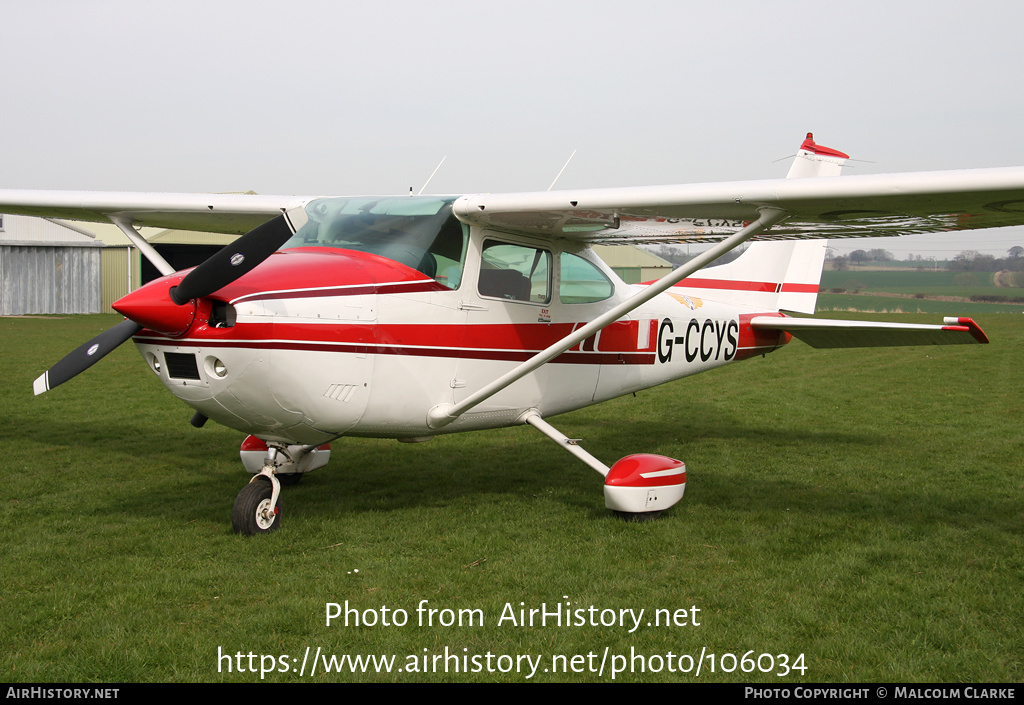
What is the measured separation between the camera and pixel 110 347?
191 inches

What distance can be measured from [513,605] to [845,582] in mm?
1955

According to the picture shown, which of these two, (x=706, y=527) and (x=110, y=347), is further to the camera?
(x=706, y=527)

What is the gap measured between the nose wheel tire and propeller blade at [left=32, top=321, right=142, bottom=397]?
1.28 m

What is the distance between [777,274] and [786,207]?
4.40 m

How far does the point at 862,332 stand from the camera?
820cm

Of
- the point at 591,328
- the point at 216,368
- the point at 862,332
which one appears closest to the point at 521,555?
the point at 591,328

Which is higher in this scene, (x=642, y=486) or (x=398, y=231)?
(x=398, y=231)

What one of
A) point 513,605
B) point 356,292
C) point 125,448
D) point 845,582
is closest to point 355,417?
point 356,292

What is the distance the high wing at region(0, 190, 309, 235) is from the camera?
276 inches

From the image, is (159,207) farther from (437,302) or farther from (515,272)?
(515,272)

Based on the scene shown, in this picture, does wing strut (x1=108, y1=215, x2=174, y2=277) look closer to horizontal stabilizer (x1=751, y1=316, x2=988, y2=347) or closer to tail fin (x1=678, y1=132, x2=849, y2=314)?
tail fin (x1=678, y1=132, x2=849, y2=314)

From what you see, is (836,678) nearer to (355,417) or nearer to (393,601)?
(393,601)

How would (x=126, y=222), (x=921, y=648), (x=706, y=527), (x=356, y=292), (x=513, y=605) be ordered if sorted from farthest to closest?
(x=126, y=222)
(x=706, y=527)
(x=356, y=292)
(x=513, y=605)
(x=921, y=648)

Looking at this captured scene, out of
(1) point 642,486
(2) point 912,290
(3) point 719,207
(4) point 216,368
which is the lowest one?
(2) point 912,290
